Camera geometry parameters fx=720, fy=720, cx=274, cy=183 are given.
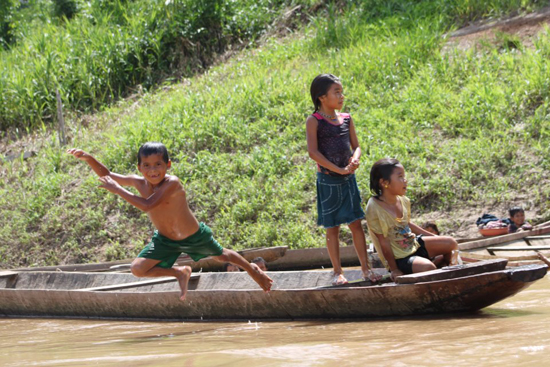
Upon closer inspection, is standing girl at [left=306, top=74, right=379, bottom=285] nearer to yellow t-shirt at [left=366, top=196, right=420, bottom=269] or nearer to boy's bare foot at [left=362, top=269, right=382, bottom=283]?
boy's bare foot at [left=362, top=269, right=382, bottom=283]

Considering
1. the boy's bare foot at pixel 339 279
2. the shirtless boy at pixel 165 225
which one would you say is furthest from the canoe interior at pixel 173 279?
the shirtless boy at pixel 165 225

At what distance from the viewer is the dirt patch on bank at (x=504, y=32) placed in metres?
11.7

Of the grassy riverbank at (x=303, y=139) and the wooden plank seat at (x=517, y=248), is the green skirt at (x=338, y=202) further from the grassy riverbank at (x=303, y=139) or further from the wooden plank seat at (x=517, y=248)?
the grassy riverbank at (x=303, y=139)

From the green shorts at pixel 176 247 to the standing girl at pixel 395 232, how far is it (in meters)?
1.13

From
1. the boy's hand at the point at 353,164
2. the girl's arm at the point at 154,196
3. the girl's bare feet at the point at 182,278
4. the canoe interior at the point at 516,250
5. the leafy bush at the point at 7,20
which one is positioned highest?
the leafy bush at the point at 7,20

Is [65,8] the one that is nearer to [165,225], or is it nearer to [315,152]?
[165,225]

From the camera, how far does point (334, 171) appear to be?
5078mm

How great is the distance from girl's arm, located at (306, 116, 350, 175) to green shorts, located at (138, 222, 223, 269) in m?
0.93

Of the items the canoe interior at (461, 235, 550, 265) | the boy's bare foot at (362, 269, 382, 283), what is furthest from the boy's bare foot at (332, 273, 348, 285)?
the canoe interior at (461, 235, 550, 265)

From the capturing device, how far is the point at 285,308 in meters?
5.04

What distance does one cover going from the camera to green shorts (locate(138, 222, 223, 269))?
4.98 metres

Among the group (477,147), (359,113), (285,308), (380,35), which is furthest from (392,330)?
(380,35)

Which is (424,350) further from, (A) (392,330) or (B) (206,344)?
(B) (206,344)

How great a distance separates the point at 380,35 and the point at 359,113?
8.07ft
